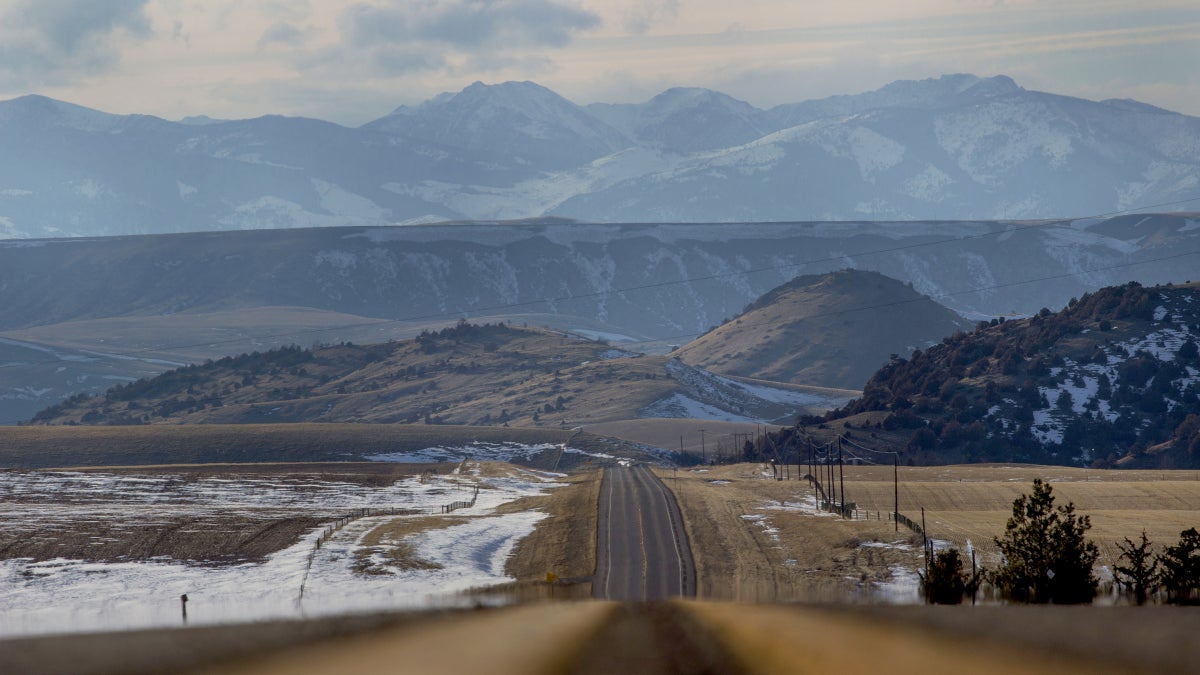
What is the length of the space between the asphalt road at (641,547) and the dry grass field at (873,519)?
100 centimetres

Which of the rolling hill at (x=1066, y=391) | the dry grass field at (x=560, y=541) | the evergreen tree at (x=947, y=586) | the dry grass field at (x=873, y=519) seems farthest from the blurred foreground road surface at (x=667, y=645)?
the rolling hill at (x=1066, y=391)

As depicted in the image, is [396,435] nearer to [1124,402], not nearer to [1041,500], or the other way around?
[1124,402]

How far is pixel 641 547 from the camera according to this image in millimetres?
57688

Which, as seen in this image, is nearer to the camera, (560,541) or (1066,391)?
(560,541)

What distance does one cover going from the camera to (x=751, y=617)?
10.4 metres

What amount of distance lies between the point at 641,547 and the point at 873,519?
16.4 m

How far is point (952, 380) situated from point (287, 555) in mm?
131052

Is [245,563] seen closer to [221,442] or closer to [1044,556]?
[1044,556]

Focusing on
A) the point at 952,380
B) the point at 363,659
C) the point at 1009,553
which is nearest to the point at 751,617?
the point at 363,659

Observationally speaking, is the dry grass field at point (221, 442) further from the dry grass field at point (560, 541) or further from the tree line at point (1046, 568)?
the tree line at point (1046, 568)

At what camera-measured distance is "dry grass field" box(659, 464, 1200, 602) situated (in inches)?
1766

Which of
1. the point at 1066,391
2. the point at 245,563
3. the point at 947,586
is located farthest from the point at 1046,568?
the point at 1066,391

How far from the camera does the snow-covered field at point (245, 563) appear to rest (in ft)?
38.0

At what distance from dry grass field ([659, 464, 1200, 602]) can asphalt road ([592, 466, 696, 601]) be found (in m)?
1.00
